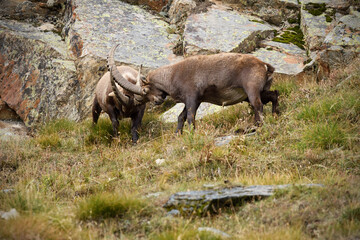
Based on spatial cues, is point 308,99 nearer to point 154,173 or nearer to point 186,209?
point 154,173

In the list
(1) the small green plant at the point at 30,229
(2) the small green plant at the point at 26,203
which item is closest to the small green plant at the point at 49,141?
(2) the small green plant at the point at 26,203

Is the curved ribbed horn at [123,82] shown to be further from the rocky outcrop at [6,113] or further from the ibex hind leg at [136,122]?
the rocky outcrop at [6,113]

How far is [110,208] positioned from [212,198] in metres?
1.27

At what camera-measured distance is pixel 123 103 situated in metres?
9.43

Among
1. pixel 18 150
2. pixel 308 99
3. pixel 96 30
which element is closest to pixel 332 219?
pixel 308 99

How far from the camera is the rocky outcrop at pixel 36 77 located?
12.0 metres

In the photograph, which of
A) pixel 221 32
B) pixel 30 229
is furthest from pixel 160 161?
pixel 221 32

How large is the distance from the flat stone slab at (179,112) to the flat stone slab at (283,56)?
2.07m

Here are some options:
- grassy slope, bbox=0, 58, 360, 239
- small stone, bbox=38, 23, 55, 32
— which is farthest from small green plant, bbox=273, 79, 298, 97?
small stone, bbox=38, 23, 55, 32

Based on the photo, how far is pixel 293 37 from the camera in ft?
40.9

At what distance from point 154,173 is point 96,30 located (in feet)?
24.7

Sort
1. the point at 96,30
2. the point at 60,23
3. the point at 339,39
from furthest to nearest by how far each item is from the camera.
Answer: the point at 60,23, the point at 96,30, the point at 339,39

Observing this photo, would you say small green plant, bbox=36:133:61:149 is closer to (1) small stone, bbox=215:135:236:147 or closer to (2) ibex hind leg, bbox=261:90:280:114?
(1) small stone, bbox=215:135:236:147

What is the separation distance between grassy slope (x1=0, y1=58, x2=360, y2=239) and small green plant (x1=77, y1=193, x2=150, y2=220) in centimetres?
1
